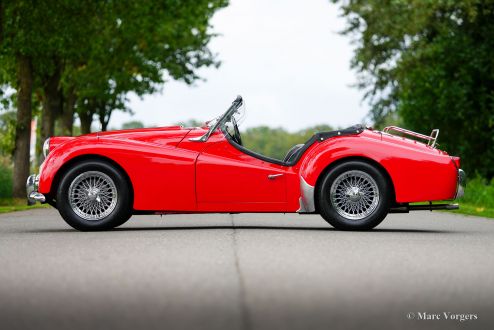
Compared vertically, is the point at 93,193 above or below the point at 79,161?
below

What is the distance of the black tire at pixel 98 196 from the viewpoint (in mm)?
11641

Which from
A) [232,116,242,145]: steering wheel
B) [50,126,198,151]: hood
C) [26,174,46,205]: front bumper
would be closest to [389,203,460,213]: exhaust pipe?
[232,116,242,145]: steering wheel

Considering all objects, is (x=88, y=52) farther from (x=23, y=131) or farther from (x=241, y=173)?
(x=241, y=173)

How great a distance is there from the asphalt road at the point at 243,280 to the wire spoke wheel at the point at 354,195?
0.34 metres

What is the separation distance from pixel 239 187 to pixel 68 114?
2719 cm

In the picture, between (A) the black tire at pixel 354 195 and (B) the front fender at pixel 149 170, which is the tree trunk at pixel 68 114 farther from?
(A) the black tire at pixel 354 195

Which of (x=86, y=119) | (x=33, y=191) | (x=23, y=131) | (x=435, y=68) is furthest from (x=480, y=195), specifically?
(x=86, y=119)

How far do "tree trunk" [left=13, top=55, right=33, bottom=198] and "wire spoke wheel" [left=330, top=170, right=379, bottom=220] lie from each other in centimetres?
1906

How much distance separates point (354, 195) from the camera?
11.7 metres

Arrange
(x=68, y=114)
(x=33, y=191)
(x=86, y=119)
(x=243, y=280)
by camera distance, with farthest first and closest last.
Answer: (x=86, y=119) → (x=68, y=114) → (x=33, y=191) → (x=243, y=280)

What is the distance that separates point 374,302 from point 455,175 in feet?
19.4

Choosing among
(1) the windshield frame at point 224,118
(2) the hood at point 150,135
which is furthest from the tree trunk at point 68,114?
(1) the windshield frame at point 224,118

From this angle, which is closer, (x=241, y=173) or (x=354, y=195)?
(x=354, y=195)

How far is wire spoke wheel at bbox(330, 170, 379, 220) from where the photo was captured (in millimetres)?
11656
